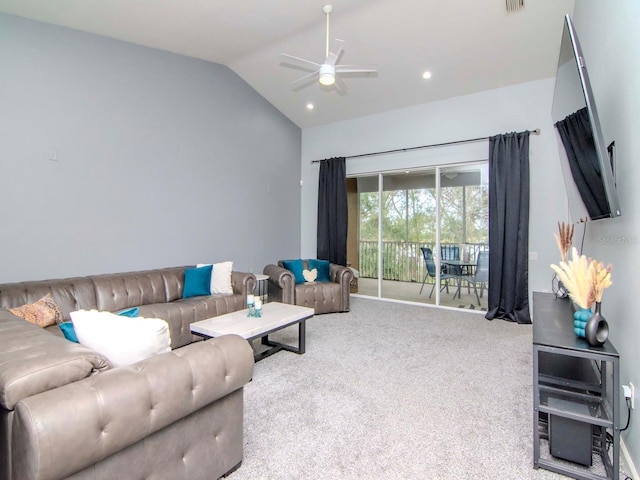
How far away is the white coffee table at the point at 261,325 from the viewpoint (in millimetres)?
2705

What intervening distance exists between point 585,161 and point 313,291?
3.39 meters

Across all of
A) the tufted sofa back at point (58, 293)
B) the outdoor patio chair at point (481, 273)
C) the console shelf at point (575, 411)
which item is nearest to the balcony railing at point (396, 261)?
the outdoor patio chair at point (481, 273)

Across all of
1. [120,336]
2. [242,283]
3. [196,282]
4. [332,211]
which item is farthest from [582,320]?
[332,211]

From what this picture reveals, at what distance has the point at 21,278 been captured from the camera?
124 inches

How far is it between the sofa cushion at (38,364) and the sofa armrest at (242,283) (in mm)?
2662

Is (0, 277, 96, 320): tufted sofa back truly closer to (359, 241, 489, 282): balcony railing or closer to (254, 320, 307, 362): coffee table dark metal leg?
(254, 320, 307, 362): coffee table dark metal leg

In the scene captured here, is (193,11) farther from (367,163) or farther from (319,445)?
(319,445)

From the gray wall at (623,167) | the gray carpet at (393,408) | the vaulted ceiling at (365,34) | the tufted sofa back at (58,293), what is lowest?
the gray carpet at (393,408)

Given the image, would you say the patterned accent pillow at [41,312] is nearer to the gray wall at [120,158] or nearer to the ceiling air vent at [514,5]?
the gray wall at [120,158]

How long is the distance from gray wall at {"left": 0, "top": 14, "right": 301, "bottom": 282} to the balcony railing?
1.86m

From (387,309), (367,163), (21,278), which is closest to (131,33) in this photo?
(21,278)

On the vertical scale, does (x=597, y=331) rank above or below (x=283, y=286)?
above

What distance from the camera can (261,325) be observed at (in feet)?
9.31

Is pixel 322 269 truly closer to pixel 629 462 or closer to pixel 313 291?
pixel 313 291
